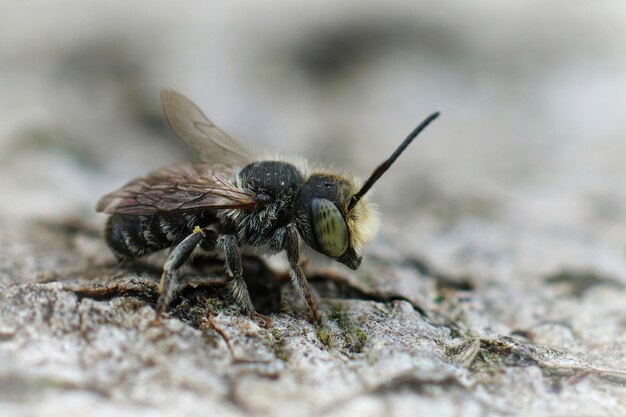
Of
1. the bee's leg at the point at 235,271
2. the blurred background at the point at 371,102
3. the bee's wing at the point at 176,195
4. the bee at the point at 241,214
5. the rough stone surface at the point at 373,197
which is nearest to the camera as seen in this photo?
the rough stone surface at the point at 373,197

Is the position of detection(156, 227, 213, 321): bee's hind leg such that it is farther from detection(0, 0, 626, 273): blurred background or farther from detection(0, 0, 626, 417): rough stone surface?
detection(0, 0, 626, 273): blurred background

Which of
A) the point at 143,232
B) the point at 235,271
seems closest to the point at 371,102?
the point at 143,232

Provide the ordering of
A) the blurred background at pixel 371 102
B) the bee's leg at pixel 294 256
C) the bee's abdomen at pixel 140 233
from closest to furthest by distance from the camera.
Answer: the bee's leg at pixel 294 256 < the bee's abdomen at pixel 140 233 < the blurred background at pixel 371 102

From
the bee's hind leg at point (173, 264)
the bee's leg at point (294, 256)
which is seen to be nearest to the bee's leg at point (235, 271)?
the bee's hind leg at point (173, 264)

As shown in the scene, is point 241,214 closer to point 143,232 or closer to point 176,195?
point 176,195

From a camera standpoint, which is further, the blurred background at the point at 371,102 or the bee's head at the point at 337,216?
the blurred background at the point at 371,102

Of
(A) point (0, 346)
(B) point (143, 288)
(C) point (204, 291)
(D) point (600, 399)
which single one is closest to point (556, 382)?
(D) point (600, 399)

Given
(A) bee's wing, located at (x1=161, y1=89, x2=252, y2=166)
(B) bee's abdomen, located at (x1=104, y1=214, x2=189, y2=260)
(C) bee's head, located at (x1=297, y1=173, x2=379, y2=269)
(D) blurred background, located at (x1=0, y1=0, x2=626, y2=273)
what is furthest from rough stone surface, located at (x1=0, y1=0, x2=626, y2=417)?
(A) bee's wing, located at (x1=161, y1=89, x2=252, y2=166)

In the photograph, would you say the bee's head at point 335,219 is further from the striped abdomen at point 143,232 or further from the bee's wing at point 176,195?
the striped abdomen at point 143,232
